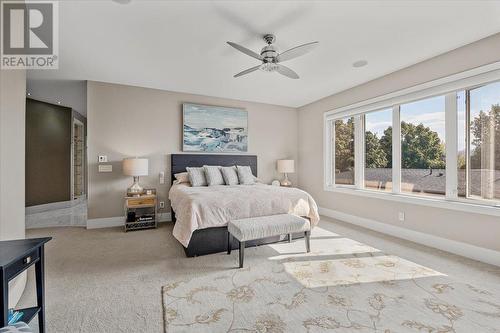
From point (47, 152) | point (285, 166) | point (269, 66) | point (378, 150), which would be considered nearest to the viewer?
point (269, 66)

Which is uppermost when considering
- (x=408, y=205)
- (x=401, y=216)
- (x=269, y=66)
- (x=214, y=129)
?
(x=269, y=66)

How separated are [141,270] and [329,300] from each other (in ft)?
6.44

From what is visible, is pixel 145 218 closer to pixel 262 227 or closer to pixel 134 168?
pixel 134 168

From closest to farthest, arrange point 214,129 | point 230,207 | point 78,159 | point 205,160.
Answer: point 230,207 → point 205,160 → point 214,129 → point 78,159

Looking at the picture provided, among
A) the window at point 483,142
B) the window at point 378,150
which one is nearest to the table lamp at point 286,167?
the window at point 378,150

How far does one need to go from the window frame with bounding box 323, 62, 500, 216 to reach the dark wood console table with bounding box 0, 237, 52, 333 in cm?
431

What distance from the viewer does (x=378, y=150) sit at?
13.7 feet

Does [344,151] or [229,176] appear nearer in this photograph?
[229,176]

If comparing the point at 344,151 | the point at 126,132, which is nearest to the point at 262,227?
the point at 344,151

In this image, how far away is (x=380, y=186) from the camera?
413 centimetres

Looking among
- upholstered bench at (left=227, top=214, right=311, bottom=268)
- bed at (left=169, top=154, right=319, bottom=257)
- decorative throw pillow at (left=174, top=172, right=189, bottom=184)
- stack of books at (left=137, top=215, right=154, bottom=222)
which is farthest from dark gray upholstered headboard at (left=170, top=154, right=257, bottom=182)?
upholstered bench at (left=227, top=214, right=311, bottom=268)

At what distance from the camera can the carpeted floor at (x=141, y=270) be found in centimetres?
173

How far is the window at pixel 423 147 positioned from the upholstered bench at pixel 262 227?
2074mm

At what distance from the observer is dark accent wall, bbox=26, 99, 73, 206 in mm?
5461
